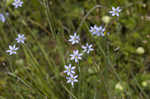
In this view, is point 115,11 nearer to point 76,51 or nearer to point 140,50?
point 76,51

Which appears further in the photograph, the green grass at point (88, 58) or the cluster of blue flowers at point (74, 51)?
the green grass at point (88, 58)

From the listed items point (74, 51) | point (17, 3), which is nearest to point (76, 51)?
point (74, 51)

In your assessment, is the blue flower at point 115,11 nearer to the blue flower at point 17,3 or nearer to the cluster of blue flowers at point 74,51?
the cluster of blue flowers at point 74,51

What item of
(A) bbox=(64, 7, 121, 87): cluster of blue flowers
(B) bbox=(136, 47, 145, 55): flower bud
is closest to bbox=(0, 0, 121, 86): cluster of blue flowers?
(A) bbox=(64, 7, 121, 87): cluster of blue flowers

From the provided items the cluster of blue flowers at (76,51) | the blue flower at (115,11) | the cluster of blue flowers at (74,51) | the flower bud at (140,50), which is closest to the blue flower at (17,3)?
the cluster of blue flowers at (74,51)

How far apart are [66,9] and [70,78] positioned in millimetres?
1180

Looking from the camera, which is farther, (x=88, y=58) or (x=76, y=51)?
(x=88, y=58)

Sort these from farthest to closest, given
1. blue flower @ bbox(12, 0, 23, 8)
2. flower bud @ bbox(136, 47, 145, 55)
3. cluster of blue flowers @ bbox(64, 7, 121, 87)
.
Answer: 1. flower bud @ bbox(136, 47, 145, 55)
2. blue flower @ bbox(12, 0, 23, 8)
3. cluster of blue flowers @ bbox(64, 7, 121, 87)

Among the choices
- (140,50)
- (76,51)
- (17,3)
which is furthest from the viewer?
(140,50)

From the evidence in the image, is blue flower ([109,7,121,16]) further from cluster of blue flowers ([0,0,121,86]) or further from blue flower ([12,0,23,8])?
blue flower ([12,0,23,8])

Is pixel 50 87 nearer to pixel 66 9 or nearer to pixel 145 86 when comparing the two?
pixel 145 86

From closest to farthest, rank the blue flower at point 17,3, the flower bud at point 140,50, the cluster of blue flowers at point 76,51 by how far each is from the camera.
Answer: the cluster of blue flowers at point 76,51 → the blue flower at point 17,3 → the flower bud at point 140,50

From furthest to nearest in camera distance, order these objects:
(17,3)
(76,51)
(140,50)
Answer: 1. (140,50)
2. (17,3)
3. (76,51)

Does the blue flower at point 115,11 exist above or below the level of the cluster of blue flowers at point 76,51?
above
